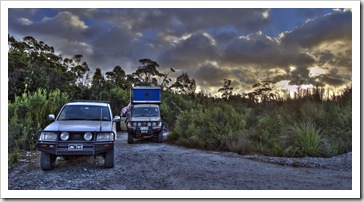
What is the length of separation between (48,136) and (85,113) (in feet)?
4.81

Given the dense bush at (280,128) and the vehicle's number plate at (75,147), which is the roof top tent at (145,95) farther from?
the vehicle's number plate at (75,147)

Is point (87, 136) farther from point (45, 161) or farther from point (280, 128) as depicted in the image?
point (280, 128)

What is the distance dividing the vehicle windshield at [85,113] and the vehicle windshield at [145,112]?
509 centimetres

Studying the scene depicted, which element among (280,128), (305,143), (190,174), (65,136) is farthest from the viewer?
(280,128)

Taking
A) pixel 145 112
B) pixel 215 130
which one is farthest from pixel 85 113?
pixel 145 112

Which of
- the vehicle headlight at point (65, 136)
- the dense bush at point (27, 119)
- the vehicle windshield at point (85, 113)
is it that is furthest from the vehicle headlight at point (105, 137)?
the dense bush at point (27, 119)

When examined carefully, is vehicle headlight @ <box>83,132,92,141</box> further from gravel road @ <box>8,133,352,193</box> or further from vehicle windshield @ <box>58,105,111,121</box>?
vehicle windshield @ <box>58,105,111,121</box>

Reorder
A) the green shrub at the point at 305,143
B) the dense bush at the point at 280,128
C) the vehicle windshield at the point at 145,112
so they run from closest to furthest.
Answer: the green shrub at the point at 305,143 → the dense bush at the point at 280,128 → the vehicle windshield at the point at 145,112

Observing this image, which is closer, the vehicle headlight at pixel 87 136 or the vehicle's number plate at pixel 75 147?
the vehicle's number plate at pixel 75 147

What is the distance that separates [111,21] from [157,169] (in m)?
3.31

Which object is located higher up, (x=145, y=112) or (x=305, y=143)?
(x=145, y=112)

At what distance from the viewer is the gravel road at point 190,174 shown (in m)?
5.00

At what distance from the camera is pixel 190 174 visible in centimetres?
576
